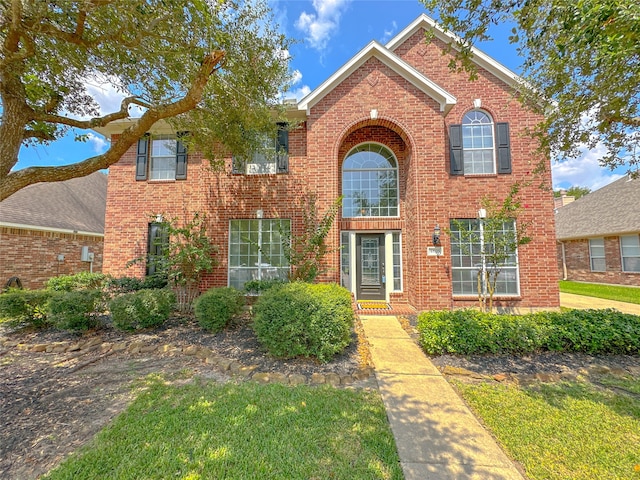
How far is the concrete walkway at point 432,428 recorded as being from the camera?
2.30 m

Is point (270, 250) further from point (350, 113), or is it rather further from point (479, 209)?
point (479, 209)

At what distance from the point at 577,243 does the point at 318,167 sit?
1806 cm

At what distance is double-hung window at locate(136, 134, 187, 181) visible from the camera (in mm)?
9062

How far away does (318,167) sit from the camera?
7.88 meters

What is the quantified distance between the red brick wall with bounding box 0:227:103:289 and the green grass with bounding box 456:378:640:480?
50.1 feet

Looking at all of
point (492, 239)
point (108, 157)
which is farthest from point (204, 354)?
point (492, 239)

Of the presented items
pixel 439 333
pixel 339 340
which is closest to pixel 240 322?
pixel 339 340

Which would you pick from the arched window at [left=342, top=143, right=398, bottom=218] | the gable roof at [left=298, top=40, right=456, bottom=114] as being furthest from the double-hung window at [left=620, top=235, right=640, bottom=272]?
the arched window at [left=342, top=143, right=398, bottom=218]

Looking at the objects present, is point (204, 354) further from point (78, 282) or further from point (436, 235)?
point (78, 282)

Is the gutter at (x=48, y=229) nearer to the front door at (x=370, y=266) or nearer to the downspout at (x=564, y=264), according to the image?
the front door at (x=370, y=266)

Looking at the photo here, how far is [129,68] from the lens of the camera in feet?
17.6

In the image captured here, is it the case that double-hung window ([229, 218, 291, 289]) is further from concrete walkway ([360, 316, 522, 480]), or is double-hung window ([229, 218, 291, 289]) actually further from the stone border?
concrete walkway ([360, 316, 522, 480])

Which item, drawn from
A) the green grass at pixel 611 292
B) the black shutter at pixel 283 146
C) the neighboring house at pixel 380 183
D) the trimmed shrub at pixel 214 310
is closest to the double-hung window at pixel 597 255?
the green grass at pixel 611 292

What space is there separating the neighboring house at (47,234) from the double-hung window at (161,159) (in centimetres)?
586
